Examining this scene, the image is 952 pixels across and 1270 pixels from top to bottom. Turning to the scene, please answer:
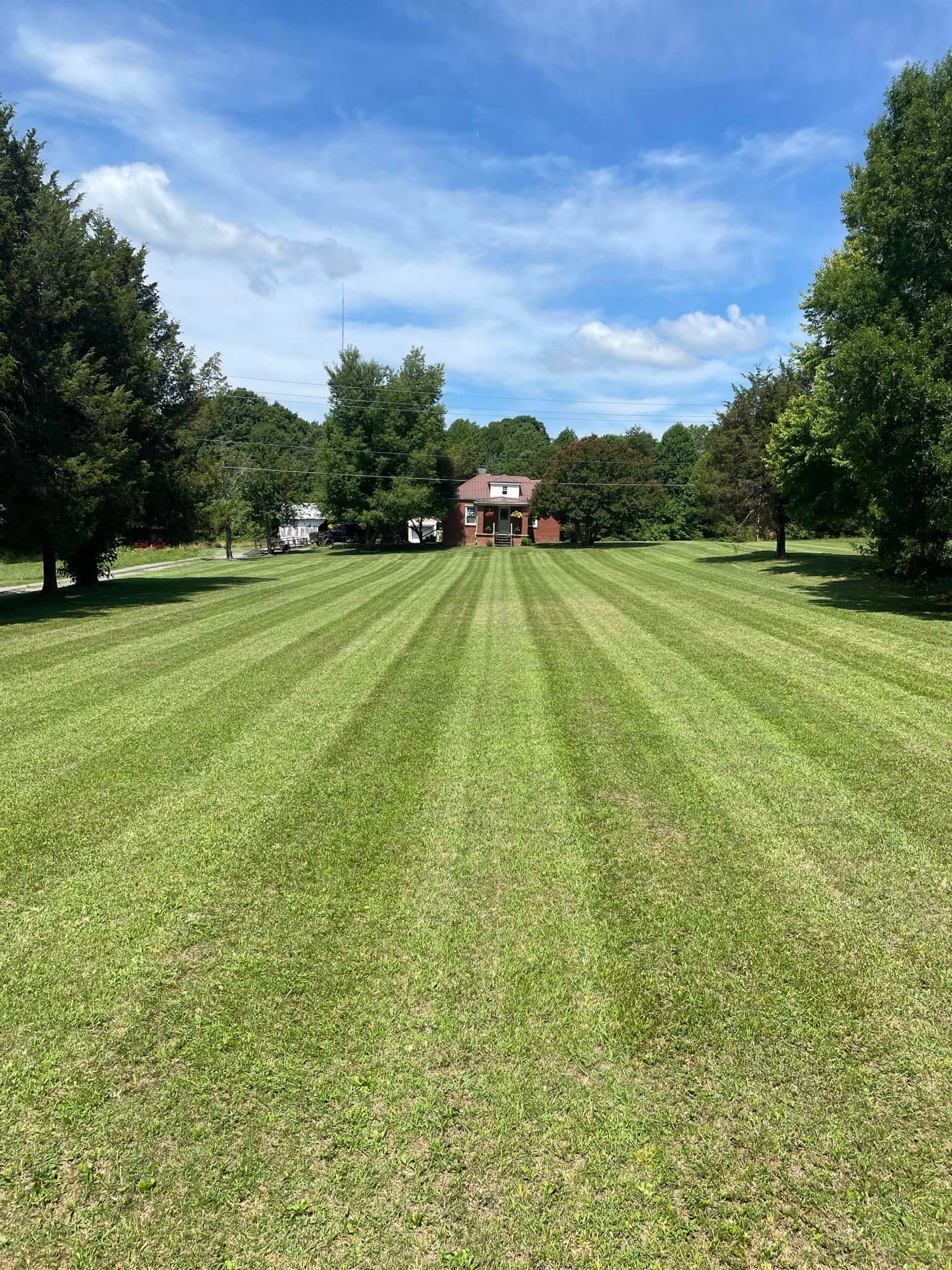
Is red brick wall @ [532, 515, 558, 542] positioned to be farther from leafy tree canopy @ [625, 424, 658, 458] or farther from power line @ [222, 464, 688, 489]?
leafy tree canopy @ [625, 424, 658, 458]

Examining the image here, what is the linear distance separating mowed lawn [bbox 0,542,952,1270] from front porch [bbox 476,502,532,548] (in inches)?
2025

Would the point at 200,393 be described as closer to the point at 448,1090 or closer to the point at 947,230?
the point at 947,230

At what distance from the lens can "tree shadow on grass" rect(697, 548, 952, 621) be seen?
1515 cm

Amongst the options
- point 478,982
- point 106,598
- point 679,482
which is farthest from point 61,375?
point 679,482

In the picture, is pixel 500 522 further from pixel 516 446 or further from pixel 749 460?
pixel 516 446

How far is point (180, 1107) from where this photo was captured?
9.89ft

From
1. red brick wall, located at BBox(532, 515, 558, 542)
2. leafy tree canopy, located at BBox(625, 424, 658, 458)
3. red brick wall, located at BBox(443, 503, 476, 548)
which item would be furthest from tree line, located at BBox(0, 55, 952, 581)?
leafy tree canopy, located at BBox(625, 424, 658, 458)

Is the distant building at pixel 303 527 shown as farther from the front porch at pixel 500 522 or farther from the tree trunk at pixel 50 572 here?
the tree trunk at pixel 50 572

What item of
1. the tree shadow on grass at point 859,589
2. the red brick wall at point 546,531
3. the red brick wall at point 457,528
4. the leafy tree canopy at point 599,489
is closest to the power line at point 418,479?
the leafy tree canopy at point 599,489

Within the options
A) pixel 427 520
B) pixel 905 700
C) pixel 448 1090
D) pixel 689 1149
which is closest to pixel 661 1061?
pixel 689 1149

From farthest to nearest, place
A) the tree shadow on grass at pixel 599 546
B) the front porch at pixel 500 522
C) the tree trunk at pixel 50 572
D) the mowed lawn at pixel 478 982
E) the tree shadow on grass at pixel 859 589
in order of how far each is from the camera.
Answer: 1. the front porch at pixel 500 522
2. the tree shadow on grass at pixel 599 546
3. the tree trunk at pixel 50 572
4. the tree shadow on grass at pixel 859 589
5. the mowed lawn at pixel 478 982

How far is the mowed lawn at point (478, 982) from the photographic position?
259 cm

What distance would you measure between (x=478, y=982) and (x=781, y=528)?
3257cm

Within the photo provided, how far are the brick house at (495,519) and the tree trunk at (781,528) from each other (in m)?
27.8
